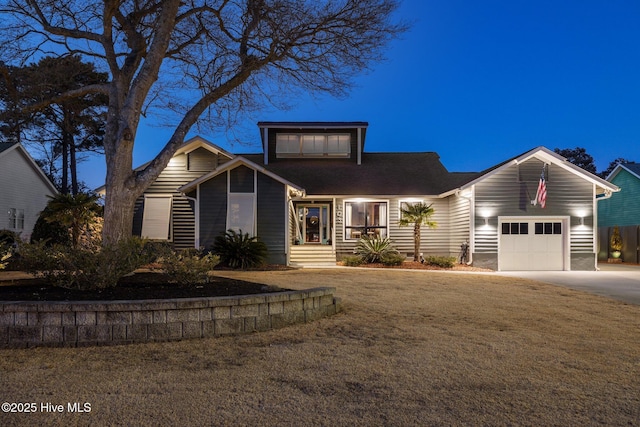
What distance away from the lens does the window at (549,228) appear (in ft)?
53.1

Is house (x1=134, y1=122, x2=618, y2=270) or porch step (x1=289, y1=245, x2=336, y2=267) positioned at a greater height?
house (x1=134, y1=122, x2=618, y2=270)

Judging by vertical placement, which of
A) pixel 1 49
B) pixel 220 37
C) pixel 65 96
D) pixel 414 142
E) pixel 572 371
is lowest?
pixel 572 371

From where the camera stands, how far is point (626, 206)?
23469 millimetres

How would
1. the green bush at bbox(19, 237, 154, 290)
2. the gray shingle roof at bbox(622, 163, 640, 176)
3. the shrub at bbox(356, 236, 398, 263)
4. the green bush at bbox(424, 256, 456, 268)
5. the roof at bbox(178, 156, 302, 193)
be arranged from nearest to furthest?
the green bush at bbox(19, 237, 154, 290) → the roof at bbox(178, 156, 302, 193) → the green bush at bbox(424, 256, 456, 268) → the shrub at bbox(356, 236, 398, 263) → the gray shingle roof at bbox(622, 163, 640, 176)

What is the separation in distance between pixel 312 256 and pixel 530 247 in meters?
8.27

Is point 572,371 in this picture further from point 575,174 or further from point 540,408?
point 575,174

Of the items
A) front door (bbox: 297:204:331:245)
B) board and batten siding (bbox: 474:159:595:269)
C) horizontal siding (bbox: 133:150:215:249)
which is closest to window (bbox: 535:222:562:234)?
board and batten siding (bbox: 474:159:595:269)

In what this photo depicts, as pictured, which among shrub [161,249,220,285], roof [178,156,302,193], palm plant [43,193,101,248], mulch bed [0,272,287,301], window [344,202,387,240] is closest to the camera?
mulch bed [0,272,287,301]

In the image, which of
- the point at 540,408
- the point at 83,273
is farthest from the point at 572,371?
the point at 83,273

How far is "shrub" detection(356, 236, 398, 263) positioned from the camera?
16781 millimetres

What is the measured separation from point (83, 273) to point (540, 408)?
568cm

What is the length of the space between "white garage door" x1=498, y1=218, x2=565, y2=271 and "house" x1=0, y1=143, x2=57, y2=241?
20496 mm

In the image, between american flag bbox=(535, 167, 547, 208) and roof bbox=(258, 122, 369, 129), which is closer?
american flag bbox=(535, 167, 547, 208)

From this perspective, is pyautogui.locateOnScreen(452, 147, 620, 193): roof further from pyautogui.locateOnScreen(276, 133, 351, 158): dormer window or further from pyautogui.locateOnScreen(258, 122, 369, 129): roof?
pyautogui.locateOnScreen(276, 133, 351, 158): dormer window
